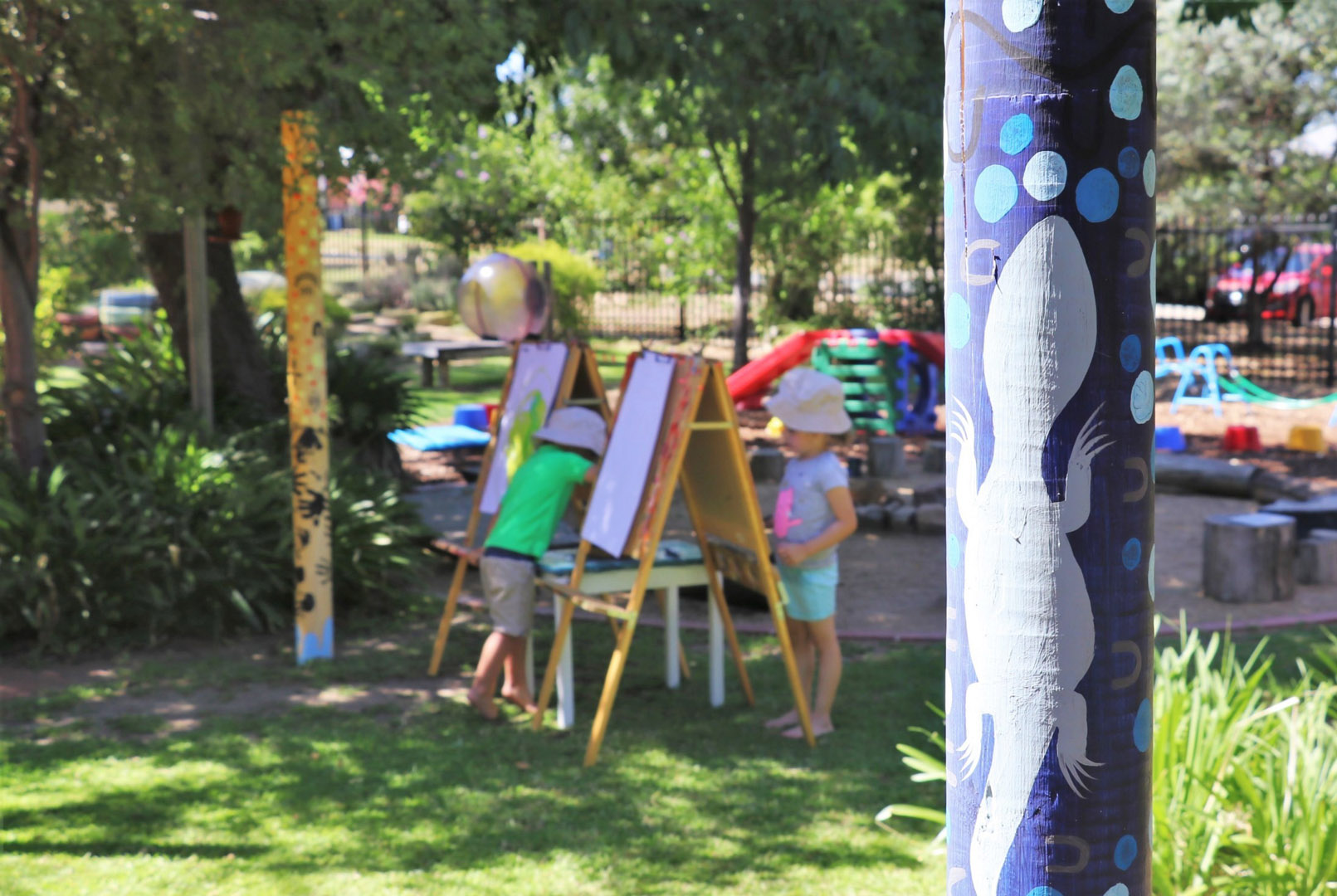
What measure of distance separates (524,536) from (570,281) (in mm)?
17735

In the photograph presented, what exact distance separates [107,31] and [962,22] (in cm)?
531

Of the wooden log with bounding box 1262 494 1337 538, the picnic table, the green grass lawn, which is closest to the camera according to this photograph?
the green grass lawn

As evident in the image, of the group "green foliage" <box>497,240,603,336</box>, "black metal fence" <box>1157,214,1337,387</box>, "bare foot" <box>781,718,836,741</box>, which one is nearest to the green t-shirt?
"bare foot" <box>781,718,836,741</box>

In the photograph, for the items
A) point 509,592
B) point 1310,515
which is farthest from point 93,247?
point 1310,515

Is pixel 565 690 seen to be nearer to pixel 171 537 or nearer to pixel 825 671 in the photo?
pixel 825 671

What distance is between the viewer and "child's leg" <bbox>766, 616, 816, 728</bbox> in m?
5.68

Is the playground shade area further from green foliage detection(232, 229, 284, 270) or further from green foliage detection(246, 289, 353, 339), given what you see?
green foliage detection(246, 289, 353, 339)

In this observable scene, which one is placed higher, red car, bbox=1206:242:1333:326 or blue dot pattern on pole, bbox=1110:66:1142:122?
red car, bbox=1206:242:1333:326

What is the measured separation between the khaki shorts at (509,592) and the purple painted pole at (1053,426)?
164 inches

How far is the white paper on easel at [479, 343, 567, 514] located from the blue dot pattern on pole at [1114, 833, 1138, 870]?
15.5 feet

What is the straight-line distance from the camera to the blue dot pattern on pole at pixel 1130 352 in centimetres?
156

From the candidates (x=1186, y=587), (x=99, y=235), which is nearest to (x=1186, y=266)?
(x=1186, y=587)

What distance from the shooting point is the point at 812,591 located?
542 cm

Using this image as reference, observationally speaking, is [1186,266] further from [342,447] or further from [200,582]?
[200,582]
